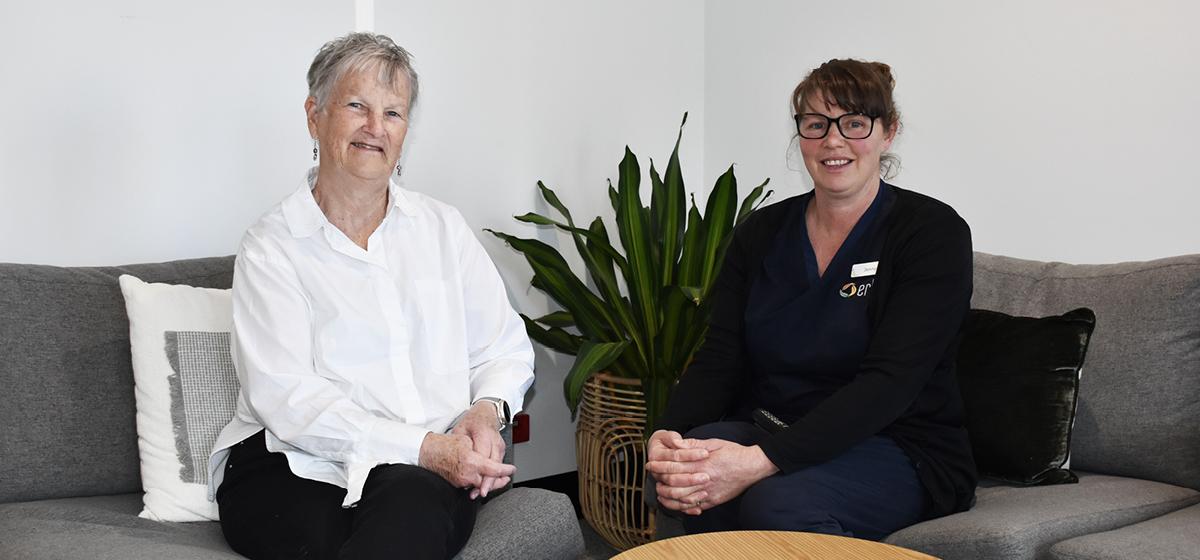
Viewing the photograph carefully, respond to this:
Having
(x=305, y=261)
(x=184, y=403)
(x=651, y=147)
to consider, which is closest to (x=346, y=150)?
(x=305, y=261)

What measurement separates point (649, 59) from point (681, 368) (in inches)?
49.0

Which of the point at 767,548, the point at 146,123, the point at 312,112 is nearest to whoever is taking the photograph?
the point at 767,548

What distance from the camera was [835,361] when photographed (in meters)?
1.96

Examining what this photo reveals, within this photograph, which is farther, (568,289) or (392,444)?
(568,289)

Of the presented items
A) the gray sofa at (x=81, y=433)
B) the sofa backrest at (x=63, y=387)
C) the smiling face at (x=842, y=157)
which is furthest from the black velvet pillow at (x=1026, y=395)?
the sofa backrest at (x=63, y=387)

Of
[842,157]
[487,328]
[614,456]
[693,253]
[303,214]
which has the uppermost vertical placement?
[842,157]

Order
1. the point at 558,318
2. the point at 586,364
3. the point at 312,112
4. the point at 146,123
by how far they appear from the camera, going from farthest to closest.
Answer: the point at 558,318 → the point at 586,364 → the point at 146,123 → the point at 312,112

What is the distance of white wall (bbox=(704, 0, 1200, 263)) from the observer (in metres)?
2.55

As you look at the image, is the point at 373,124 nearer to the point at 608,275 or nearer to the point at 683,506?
the point at 683,506

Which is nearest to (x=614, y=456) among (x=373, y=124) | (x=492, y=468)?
(x=492, y=468)

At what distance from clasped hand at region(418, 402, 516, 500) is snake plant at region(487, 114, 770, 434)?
1.02 meters

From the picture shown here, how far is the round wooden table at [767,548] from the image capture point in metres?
1.47

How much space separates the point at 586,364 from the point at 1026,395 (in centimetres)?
110

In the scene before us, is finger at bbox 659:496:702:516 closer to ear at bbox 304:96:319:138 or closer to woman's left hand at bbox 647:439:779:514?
woman's left hand at bbox 647:439:779:514
